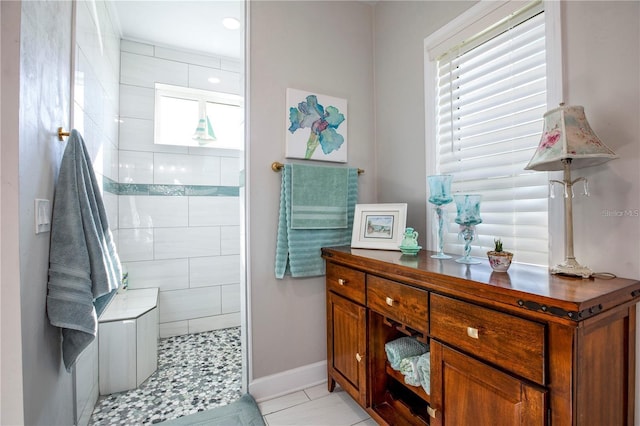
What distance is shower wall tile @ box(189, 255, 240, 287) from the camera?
2.94 metres

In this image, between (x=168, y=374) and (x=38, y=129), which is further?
(x=168, y=374)

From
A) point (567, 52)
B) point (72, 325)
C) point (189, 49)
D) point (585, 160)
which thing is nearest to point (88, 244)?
point (72, 325)

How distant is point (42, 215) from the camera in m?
1.14

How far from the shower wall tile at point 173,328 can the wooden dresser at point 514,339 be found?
84.6 inches

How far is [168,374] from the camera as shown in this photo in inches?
86.1

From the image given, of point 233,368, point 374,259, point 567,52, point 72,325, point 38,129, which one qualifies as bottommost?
point 233,368

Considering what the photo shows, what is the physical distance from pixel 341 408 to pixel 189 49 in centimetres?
333

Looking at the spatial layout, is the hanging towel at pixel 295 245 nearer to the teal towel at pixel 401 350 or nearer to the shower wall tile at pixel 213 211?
the teal towel at pixel 401 350

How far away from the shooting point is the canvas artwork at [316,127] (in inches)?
Result: 77.2

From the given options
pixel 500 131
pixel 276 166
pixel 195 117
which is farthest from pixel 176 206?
pixel 500 131

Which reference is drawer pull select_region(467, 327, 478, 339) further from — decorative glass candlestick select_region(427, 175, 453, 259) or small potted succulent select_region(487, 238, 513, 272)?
decorative glass candlestick select_region(427, 175, 453, 259)

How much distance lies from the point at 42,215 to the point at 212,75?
2.38m

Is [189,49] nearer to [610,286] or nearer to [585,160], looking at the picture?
[585,160]

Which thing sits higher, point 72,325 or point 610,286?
point 610,286
